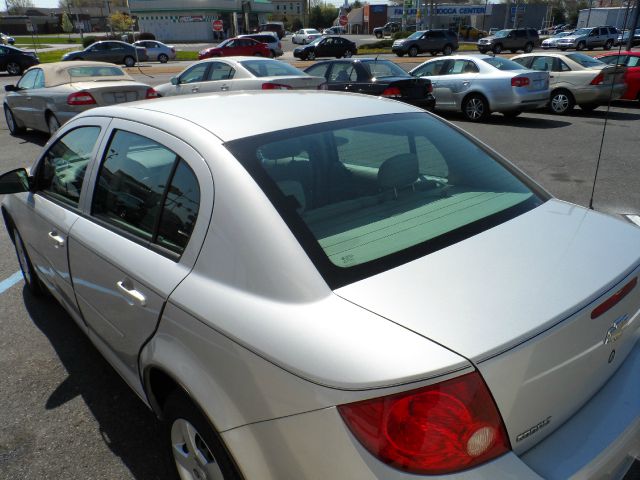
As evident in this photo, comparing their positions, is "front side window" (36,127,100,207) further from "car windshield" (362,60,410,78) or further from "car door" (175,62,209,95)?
"car windshield" (362,60,410,78)

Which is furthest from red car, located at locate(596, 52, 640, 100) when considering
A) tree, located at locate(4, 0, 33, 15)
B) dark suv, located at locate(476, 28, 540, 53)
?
tree, located at locate(4, 0, 33, 15)

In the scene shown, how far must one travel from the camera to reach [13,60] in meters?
27.5

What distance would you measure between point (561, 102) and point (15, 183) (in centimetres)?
1320

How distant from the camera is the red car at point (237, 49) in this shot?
32.5 m

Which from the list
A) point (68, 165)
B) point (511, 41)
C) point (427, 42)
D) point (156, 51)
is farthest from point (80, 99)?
point (511, 41)

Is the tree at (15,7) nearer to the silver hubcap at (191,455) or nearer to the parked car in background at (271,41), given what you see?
the parked car in background at (271,41)

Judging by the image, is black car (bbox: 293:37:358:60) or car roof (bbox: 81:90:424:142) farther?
black car (bbox: 293:37:358:60)

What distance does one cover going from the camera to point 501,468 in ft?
4.47

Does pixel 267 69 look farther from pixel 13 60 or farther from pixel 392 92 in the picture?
pixel 13 60

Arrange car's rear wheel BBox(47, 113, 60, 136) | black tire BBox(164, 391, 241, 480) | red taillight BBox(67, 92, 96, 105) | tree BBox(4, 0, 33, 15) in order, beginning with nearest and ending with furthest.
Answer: black tire BBox(164, 391, 241, 480) → red taillight BBox(67, 92, 96, 105) → car's rear wheel BBox(47, 113, 60, 136) → tree BBox(4, 0, 33, 15)

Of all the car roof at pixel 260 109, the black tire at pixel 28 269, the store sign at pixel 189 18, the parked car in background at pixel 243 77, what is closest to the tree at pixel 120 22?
the store sign at pixel 189 18

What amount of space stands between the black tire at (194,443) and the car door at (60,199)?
1219 mm

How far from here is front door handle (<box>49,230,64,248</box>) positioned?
2770 mm

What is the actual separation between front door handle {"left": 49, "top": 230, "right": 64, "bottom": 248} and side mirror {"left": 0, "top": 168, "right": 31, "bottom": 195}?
47 centimetres
